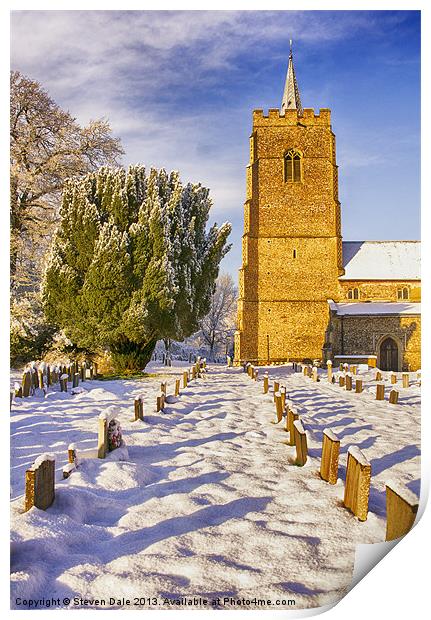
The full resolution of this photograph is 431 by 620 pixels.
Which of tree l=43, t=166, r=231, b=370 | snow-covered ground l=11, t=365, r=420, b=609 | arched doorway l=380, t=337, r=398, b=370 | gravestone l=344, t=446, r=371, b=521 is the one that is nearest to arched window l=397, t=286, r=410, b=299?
arched doorway l=380, t=337, r=398, b=370

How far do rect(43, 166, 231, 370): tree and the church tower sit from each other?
30.6ft

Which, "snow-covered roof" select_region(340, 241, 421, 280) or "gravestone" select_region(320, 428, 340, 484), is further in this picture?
"snow-covered roof" select_region(340, 241, 421, 280)

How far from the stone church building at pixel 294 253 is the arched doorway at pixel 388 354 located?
2.09m

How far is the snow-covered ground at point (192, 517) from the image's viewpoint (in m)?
2.16

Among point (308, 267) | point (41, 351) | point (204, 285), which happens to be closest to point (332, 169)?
point (308, 267)

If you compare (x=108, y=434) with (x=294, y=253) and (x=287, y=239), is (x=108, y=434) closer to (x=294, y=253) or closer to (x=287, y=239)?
(x=294, y=253)

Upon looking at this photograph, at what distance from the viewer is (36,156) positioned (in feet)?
13.9

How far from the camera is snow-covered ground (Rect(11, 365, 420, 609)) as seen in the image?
7.10 ft

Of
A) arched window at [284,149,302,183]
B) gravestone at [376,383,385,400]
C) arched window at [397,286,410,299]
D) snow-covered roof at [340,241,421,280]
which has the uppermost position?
arched window at [284,149,302,183]

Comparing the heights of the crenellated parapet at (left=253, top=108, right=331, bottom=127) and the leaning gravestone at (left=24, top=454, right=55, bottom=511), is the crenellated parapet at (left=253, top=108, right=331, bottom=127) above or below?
above

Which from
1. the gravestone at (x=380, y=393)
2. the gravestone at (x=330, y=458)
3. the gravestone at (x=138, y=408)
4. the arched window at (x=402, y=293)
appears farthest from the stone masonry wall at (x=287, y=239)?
the gravestone at (x=330, y=458)

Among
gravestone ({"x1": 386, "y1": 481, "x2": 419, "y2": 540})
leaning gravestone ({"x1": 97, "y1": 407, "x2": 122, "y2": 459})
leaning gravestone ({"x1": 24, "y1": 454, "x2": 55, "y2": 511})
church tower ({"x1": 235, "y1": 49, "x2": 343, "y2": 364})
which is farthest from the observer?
church tower ({"x1": 235, "y1": 49, "x2": 343, "y2": 364})

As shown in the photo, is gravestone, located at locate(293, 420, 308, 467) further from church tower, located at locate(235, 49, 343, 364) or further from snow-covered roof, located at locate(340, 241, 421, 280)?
snow-covered roof, located at locate(340, 241, 421, 280)

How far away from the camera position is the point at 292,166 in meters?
19.8
